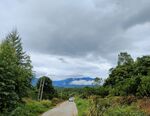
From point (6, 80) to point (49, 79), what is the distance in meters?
60.4

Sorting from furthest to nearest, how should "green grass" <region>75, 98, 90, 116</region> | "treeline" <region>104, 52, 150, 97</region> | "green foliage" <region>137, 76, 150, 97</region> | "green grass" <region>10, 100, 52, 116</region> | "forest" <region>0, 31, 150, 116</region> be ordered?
"treeline" <region>104, 52, 150, 97</region> → "green foliage" <region>137, 76, 150, 97</region> → "green grass" <region>75, 98, 90, 116</region> → "green grass" <region>10, 100, 52, 116</region> → "forest" <region>0, 31, 150, 116</region>

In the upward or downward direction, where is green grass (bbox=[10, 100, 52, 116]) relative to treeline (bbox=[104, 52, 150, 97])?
downward

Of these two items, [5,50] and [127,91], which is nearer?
[5,50]

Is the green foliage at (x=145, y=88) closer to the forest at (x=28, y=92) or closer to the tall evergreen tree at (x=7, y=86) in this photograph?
the forest at (x=28, y=92)

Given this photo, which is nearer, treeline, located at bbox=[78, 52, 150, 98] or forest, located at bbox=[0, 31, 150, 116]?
forest, located at bbox=[0, 31, 150, 116]

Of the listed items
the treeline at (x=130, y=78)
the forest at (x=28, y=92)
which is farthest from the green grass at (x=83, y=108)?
the treeline at (x=130, y=78)

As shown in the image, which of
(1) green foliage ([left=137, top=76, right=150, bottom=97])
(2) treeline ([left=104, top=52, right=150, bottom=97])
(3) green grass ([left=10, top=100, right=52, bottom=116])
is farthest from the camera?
(2) treeline ([left=104, top=52, right=150, bottom=97])

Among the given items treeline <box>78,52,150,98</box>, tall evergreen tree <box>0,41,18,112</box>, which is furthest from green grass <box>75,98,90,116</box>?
tall evergreen tree <box>0,41,18,112</box>

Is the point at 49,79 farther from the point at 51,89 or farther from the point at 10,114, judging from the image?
the point at 10,114

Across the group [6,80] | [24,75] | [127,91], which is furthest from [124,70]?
[6,80]

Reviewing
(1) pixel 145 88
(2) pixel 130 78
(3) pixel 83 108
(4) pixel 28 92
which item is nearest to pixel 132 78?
(2) pixel 130 78

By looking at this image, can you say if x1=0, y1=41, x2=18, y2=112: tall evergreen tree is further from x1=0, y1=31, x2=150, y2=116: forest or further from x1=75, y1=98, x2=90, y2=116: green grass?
x1=75, y1=98, x2=90, y2=116: green grass

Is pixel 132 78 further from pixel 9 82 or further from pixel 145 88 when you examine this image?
pixel 9 82

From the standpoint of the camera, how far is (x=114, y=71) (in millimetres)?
75375
